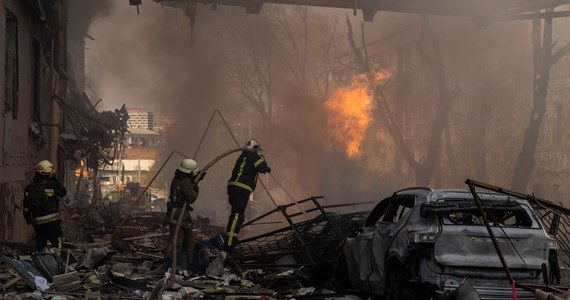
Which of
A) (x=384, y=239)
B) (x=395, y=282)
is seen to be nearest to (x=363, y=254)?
(x=384, y=239)

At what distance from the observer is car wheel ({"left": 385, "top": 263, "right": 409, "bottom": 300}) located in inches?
276

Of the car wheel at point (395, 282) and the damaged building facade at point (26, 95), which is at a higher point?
the damaged building facade at point (26, 95)

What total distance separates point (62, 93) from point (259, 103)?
22.7 m

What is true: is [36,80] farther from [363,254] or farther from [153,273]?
[363,254]

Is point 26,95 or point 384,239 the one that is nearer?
point 384,239

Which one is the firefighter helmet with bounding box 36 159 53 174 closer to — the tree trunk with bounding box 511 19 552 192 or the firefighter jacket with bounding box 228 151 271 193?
the firefighter jacket with bounding box 228 151 271 193

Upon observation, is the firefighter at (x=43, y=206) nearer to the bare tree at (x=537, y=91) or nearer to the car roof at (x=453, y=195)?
the car roof at (x=453, y=195)

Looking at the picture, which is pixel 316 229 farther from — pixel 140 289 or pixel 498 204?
pixel 498 204

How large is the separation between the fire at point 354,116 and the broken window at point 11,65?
2245 cm

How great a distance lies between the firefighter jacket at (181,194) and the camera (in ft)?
35.3

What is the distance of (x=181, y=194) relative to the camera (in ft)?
35.5

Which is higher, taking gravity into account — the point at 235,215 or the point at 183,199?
the point at 183,199

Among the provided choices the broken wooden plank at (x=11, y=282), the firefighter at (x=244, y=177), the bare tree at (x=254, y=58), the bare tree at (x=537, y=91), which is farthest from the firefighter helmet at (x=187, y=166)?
the bare tree at (x=254, y=58)

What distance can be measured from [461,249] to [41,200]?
6.48m
